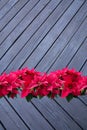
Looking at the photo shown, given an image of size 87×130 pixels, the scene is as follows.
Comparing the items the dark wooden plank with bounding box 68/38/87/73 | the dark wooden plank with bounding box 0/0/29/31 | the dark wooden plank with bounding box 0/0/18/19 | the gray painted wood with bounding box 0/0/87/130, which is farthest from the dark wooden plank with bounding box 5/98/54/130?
the dark wooden plank with bounding box 0/0/18/19

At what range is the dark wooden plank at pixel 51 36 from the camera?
97.3 inches

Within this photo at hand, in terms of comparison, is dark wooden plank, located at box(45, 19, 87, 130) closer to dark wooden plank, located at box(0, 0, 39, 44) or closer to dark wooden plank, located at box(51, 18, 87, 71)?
dark wooden plank, located at box(51, 18, 87, 71)

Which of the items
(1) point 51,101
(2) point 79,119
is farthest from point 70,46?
(2) point 79,119

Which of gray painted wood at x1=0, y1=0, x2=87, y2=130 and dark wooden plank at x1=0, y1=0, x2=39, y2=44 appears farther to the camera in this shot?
dark wooden plank at x1=0, y1=0, x2=39, y2=44

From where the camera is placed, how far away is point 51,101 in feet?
6.82

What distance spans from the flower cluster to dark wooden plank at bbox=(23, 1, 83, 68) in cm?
99

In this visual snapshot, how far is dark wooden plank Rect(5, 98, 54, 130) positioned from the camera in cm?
190

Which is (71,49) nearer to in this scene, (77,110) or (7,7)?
(77,110)

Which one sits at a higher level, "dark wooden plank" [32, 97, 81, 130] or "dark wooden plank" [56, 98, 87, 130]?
"dark wooden plank" [56, 98, 87, 130]

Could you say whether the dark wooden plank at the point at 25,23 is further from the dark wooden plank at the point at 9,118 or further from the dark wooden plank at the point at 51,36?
the dark wooden plank at the point at 9,118

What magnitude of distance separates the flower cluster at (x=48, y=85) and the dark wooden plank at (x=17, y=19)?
4.60ft

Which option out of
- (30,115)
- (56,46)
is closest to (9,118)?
(30,115)

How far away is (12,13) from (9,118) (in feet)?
4.72

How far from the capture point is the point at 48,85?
1375 millimetres
